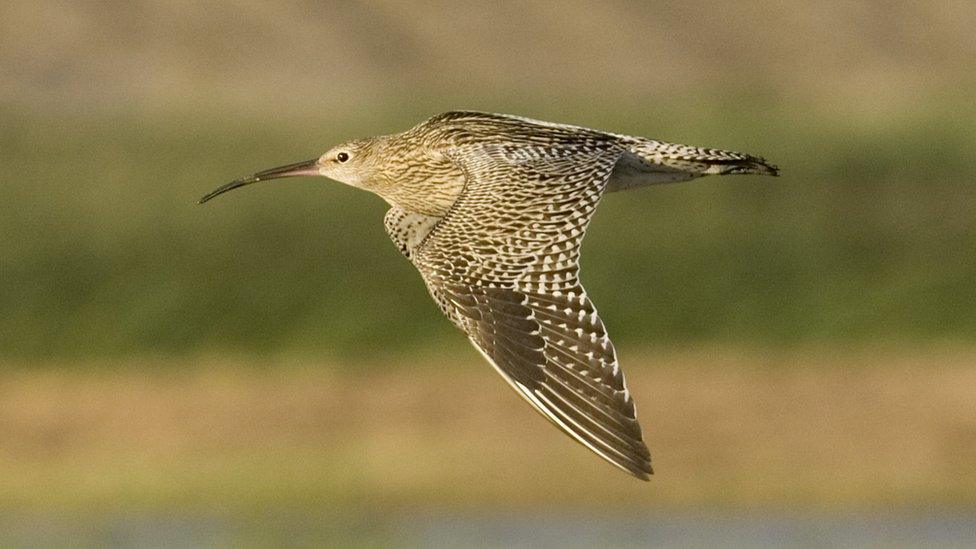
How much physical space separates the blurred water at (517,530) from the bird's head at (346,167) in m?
6.28

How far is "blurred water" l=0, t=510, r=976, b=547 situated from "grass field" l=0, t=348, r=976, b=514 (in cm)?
32

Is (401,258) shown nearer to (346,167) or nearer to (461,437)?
(461,437)

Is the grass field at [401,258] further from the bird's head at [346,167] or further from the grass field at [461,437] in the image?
the bird's head at [346,167]

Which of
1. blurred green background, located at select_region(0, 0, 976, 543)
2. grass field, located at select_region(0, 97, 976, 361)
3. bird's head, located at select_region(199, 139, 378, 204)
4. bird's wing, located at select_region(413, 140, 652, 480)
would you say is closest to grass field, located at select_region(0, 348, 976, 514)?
blurred green background, located at select_region(0, 0, 976, 543)

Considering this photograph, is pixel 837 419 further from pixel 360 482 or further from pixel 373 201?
pixel 373 201

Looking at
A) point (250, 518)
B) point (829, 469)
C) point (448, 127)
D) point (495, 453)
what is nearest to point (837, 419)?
point (829, 469)

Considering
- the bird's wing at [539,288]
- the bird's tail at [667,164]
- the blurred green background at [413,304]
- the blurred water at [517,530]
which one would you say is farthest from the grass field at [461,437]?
the bird's wing at [539,288]

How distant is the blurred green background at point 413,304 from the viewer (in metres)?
20.4

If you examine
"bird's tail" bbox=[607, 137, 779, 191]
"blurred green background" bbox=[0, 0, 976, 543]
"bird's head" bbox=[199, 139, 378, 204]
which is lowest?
"blurred green background" bbox=[0, 0, 976, 543]

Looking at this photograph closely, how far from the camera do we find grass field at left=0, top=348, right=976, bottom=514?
19969mm

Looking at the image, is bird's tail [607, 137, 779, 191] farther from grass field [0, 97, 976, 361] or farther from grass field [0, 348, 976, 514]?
grass field [0, 97, 976, 361]

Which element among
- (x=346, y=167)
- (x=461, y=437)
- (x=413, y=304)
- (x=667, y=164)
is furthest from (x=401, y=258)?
(x=667, y=164)

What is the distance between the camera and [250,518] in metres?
19.3

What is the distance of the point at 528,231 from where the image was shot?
1000cm
